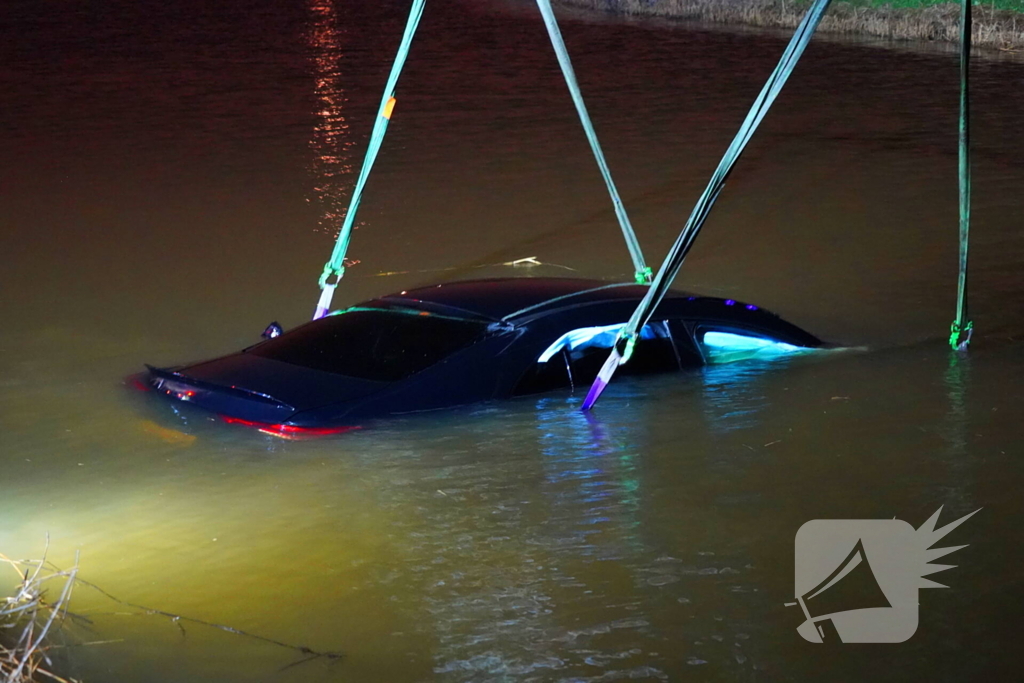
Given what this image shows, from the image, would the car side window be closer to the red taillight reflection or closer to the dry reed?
the red taillight reflection

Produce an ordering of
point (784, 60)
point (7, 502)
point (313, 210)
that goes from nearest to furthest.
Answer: point (7, 502), point (784, 60), point (313, 210)

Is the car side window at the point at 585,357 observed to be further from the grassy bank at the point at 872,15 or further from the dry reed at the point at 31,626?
the grassy bank at the point at 872,15

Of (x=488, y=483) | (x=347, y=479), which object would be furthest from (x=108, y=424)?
(x=488, y=483)

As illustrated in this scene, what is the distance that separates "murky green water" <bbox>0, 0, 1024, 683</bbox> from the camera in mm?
5891

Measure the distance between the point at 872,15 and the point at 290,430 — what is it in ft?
96.1

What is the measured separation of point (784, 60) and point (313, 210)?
8.49 m

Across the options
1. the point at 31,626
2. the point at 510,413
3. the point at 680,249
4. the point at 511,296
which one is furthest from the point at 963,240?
the point at 31,626

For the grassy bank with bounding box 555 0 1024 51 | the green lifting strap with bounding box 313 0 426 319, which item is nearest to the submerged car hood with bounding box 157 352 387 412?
the green lifting strap with bounding box 313 0 426 319

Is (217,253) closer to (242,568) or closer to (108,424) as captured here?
(108,424)

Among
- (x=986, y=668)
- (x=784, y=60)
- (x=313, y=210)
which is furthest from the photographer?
(x=313, y=210)

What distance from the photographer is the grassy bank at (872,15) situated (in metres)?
31.5

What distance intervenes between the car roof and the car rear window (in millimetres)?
129

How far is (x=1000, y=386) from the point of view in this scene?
9.55 metres

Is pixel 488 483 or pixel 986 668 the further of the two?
pixel 488 483
